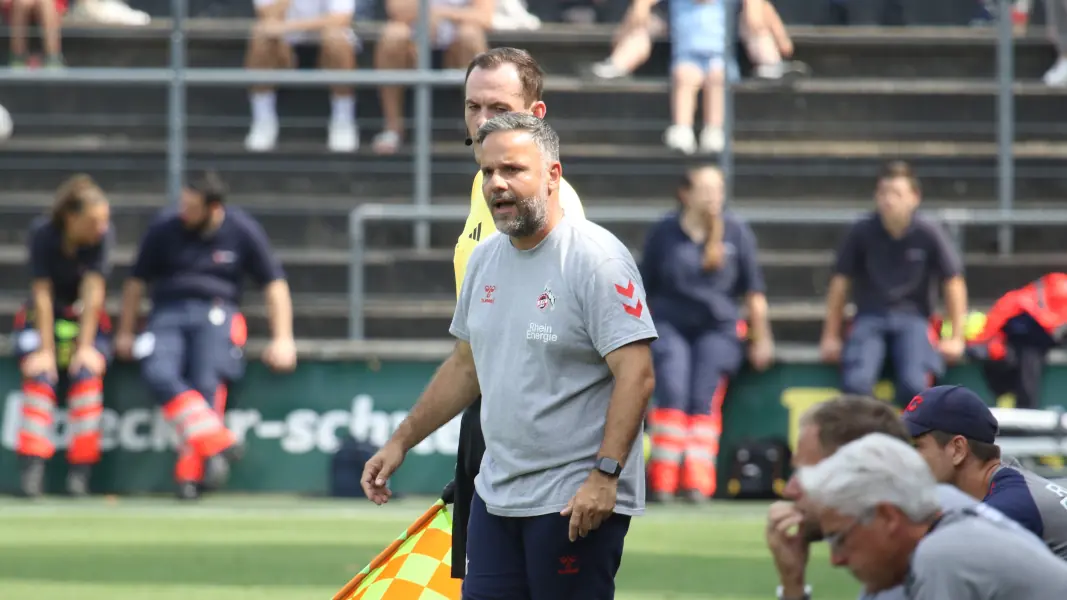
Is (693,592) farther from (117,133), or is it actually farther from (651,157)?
(117,133)

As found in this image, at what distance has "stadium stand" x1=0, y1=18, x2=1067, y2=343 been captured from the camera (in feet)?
50.5

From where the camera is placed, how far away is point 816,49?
16828mm

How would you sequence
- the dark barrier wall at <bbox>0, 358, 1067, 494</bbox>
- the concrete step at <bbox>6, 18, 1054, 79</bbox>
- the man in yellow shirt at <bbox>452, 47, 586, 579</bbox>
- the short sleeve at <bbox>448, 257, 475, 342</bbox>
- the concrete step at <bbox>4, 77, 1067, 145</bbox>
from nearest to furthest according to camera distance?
the short sleeve at <bbox>448, 257, 475, 342</bbox>, the man in yellow shirt at <bbox>452, 47, 586, 579</bbox>, the dark barrier wall at <bbox>0, 358, 1067, 494</bbox>, the concrete step at <bbox>4, 77, 1067, 145</bbox>, the concrete step at <bbox>6, 18, 1054, 79</bbox>

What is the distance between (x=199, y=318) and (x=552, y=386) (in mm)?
8534

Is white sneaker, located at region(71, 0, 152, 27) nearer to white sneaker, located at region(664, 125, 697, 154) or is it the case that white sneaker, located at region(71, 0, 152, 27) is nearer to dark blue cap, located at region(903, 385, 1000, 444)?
white sneaker, located at region(664, 125, 697, 154)

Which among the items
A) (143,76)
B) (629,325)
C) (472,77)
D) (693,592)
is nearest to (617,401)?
(629,325)

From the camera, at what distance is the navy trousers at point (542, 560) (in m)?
5.32

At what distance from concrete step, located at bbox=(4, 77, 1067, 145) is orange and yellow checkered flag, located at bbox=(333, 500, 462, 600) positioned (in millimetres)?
9995

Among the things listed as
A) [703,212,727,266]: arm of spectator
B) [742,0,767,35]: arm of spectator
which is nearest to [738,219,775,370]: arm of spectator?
[703,212,727,266]: arm of spectator

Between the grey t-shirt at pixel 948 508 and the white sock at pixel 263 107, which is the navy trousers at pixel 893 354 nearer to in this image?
the white sock at pixel 263 107

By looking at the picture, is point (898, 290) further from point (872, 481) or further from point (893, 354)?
point (872, 481)

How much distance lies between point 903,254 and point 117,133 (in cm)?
743

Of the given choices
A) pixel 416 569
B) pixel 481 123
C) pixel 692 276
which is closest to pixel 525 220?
pixel 481 123

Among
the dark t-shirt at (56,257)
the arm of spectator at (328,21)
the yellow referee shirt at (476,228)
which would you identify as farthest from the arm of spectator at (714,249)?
the yellow referee shirt at (476,228)
